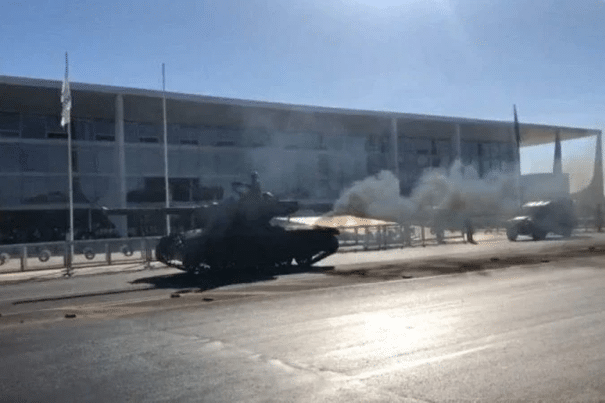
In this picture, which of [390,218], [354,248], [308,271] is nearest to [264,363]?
[308,271]

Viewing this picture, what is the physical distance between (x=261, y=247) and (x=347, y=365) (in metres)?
13.1

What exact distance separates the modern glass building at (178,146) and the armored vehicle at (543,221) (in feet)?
54.3

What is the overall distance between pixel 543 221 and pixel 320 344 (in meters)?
30.5

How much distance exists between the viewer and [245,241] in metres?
19.6

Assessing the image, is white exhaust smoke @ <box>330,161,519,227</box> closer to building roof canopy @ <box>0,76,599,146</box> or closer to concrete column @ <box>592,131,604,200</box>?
building roof canopy @ <box>0,76,599,146</box>

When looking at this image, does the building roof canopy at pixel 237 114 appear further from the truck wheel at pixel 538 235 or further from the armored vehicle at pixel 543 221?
the truck wheel at pixel 538 235

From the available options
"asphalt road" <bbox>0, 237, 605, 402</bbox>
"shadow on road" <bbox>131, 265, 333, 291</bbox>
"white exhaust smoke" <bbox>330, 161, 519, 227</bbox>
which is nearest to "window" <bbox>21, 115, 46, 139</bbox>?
"white exhaust smoke" <bbox>330, 161, 519, 227</bbox>

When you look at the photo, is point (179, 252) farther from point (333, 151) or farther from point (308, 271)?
point (333, 151)

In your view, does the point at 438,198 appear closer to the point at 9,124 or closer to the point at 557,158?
the point at 557,158

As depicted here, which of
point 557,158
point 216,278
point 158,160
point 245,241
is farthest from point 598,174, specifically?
point 216,278

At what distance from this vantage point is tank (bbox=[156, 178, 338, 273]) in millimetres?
19125

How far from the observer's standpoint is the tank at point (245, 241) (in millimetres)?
19125

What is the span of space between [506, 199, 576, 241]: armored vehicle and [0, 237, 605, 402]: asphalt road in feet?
70.5

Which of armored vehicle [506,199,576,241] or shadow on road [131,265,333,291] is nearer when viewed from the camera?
shadow on road [131,265,333,291]
